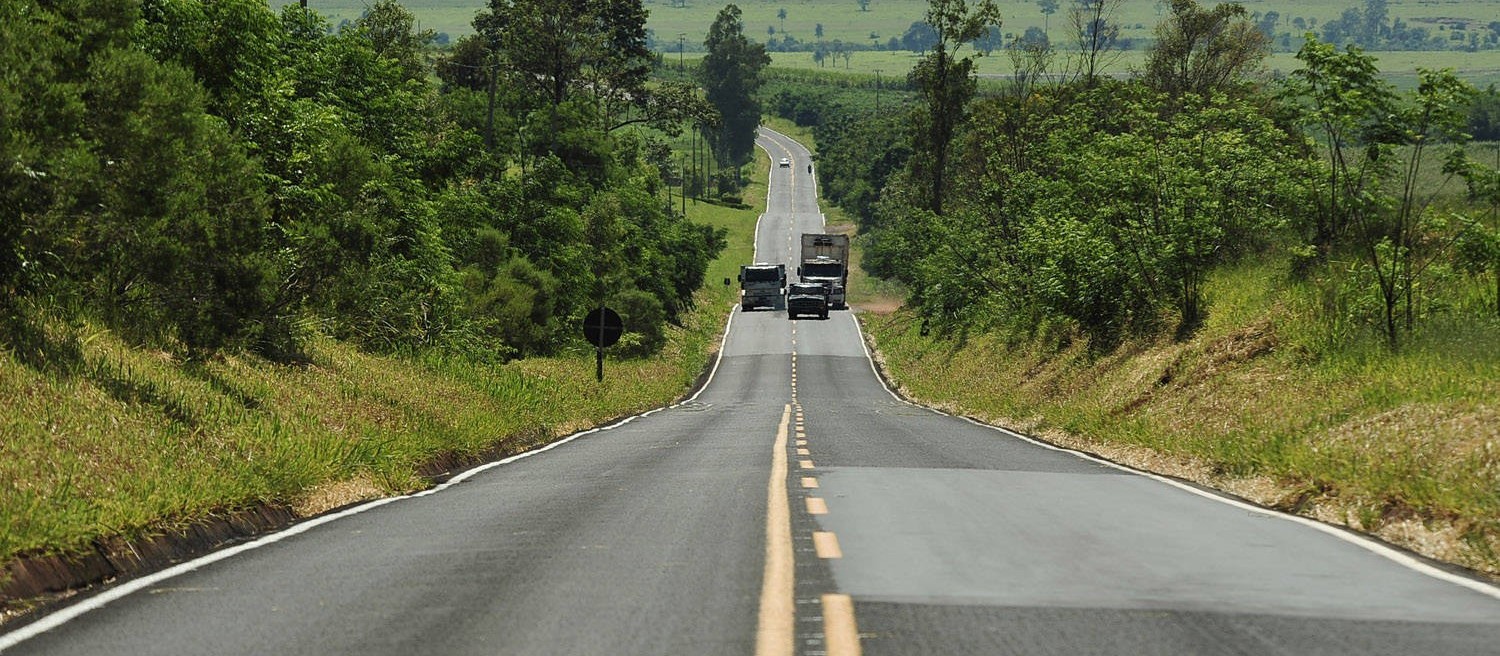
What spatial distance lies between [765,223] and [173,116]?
460 feet

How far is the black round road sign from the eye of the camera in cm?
4156

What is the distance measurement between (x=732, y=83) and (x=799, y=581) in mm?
186741

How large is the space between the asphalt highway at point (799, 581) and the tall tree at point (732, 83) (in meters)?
178

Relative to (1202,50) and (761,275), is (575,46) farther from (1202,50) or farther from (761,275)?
(1202,50)

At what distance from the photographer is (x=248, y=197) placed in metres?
17.1

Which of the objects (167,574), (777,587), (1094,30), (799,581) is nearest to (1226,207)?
(799,581)

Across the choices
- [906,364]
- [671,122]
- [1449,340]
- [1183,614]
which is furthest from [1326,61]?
[671,122]

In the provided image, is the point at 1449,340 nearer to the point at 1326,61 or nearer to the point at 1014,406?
the point at 1326,61

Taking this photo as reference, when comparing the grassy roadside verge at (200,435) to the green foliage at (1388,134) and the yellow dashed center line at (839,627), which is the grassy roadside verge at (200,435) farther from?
Answer: the green foliage at (1388,134)

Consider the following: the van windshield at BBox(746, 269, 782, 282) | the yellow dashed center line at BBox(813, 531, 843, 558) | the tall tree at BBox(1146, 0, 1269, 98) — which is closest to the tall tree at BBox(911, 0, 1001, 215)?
the tall tree at BBox(1146, 0, 1269, 98)

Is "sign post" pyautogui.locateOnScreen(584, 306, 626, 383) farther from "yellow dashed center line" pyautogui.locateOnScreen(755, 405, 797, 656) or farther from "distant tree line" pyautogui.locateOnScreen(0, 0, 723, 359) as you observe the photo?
→ "yellow dashed center line" pyautogui.locateOnScreen(755, 405, 797, 656)

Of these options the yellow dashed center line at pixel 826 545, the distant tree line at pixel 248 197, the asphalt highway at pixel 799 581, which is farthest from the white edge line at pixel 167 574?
the yellow dashed center line at pixel 826 545

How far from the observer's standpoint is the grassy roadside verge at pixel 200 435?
9344mm

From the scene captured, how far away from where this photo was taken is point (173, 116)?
582 inches
